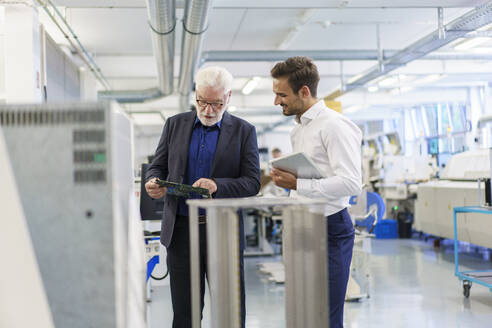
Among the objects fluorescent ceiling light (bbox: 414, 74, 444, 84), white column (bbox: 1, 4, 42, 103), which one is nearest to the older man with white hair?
white column (bbox: 1, 4, 42, 103)

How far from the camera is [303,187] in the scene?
1779mm

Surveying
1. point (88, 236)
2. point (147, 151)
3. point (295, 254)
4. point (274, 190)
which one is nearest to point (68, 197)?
point (88, 236)

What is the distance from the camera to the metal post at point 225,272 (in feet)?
5.48

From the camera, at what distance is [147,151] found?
22.3 meters

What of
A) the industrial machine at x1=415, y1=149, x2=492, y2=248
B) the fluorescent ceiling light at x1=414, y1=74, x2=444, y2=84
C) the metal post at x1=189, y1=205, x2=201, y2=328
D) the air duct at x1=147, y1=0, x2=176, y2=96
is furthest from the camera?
the fluorescent ceiling light at x1=414, y1=74, x2=444, y2=84

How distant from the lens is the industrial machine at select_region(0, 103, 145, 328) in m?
1.15

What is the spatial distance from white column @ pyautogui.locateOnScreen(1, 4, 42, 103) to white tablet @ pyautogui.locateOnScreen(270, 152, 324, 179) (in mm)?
2860

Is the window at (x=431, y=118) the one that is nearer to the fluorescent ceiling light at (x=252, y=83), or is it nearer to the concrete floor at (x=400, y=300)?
the fluorescent ceiling light at (x=252, y=83)

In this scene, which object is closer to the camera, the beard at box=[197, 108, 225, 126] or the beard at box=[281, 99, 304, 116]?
the beard at box=[281, 99, 304, 116]

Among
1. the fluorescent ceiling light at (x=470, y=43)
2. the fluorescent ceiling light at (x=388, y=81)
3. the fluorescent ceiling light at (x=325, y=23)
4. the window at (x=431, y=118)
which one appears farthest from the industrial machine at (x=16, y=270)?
the window at (x=431, y=118)

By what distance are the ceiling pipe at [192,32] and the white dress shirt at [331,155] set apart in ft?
8.85

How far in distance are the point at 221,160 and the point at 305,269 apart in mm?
593

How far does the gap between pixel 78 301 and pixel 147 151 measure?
21520mm

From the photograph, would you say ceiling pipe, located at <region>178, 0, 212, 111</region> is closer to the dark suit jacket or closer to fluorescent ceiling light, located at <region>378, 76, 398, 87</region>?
the dark suit jacket
